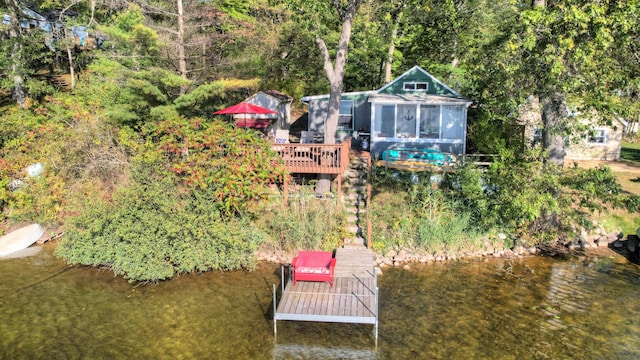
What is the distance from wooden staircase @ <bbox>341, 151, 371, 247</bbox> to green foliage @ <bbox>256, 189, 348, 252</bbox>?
0.55m

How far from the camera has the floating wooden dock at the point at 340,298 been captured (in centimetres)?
1034

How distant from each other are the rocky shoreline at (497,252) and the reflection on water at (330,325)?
2.15 feet

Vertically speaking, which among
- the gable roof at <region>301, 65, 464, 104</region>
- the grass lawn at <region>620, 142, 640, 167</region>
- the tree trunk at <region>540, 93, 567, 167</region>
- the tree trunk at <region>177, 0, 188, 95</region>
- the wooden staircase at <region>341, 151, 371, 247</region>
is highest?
the tree trunk at <region>177, 0, 188, 95</region>

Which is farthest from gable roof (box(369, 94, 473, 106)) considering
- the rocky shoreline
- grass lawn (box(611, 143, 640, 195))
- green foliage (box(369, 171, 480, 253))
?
grass lawn (box(611, 143, 640, 195))

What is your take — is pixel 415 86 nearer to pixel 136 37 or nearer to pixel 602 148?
pixel 602 148

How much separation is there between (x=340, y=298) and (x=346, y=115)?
45.8ft

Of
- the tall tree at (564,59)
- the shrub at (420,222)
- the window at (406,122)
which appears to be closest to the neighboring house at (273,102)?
the window at (406,122)

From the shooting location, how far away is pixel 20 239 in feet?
51.6

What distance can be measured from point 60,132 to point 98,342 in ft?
35.3

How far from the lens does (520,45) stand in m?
13.8

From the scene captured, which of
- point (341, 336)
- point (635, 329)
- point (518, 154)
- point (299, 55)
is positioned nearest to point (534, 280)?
point (635, 329)

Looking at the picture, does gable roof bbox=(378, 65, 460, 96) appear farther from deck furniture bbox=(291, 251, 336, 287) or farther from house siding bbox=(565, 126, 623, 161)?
deck furniture bbox=(291, 251, 336, 287)

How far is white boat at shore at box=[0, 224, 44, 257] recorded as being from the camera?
50.2ft

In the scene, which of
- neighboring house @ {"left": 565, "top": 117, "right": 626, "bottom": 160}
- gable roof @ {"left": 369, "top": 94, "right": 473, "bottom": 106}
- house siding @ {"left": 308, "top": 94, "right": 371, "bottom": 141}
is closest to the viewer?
gable roof @ {"left": 369, "top": 94, "right": 473, "bottom": 106}
